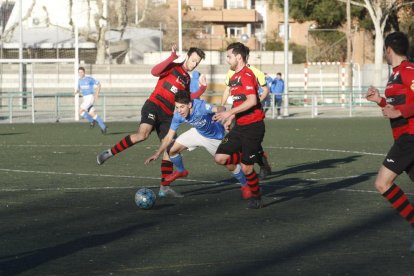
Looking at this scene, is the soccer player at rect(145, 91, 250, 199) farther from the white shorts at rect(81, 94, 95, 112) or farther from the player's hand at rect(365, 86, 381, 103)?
the white shorts at rect(81, 94, 95, 112)

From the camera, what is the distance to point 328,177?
54.7 ft

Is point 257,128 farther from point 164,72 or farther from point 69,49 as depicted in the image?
point 69,49

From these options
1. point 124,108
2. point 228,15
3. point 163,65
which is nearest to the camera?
point 163,65

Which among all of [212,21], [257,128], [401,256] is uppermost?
[212,21]

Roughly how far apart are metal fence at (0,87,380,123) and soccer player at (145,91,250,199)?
2525 cm

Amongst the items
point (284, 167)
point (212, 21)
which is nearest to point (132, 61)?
point (212, 21)

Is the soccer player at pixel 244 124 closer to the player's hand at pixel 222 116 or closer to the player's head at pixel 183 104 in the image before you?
the player's hand at pixel 222 116

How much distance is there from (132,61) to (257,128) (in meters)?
57.4

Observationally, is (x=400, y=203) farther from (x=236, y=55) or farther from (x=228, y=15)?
(x=228, y=15)

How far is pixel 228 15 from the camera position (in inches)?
3255

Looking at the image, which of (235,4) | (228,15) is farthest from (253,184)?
(235,4)

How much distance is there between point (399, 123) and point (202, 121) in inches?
155

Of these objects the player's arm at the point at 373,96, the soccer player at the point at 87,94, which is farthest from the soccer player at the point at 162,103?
the soccer player at the point at 87,94

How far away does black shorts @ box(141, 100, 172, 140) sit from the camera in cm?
1462
